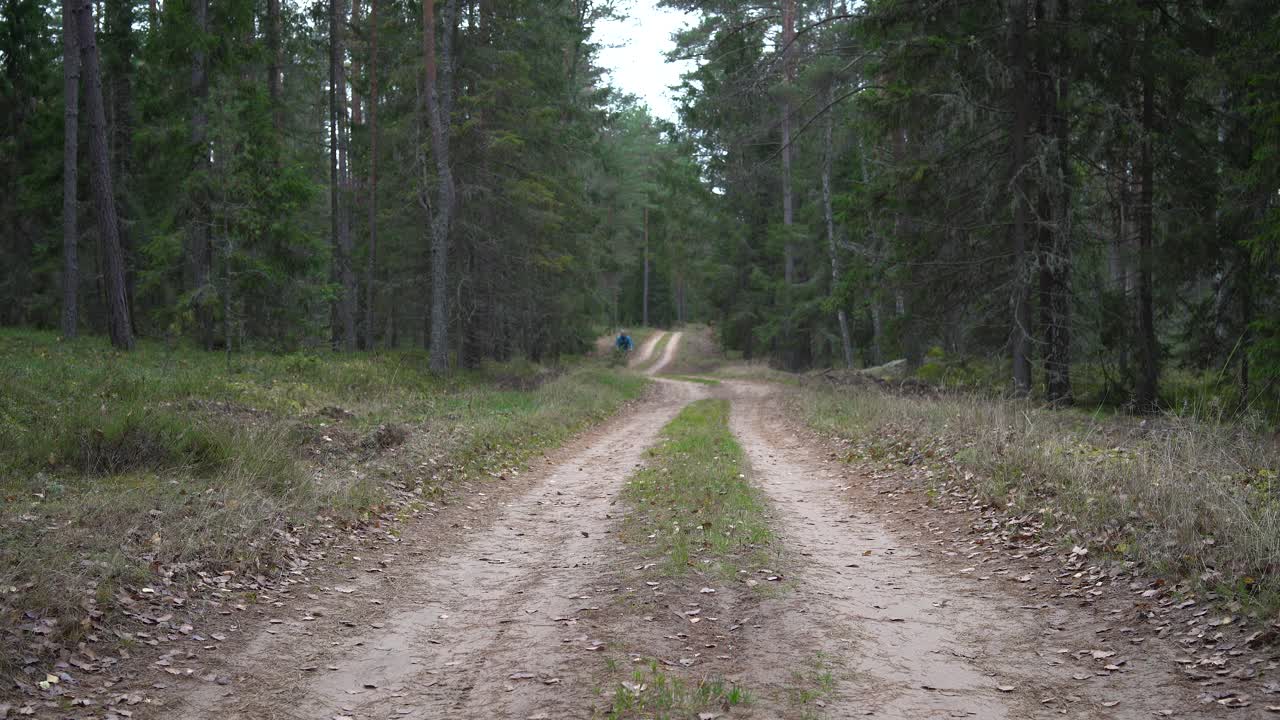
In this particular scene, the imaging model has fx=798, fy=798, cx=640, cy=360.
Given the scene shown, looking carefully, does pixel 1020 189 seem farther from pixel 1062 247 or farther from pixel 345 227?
pixel 345 227

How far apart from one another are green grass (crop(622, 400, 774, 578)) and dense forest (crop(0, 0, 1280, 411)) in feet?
18.5

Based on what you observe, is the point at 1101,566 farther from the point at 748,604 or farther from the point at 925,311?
the point at 925,311

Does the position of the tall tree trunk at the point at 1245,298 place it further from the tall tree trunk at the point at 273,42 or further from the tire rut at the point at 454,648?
the tall tree trunk at the point at 273,42

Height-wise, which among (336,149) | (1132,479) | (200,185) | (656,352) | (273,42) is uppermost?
(273,42)

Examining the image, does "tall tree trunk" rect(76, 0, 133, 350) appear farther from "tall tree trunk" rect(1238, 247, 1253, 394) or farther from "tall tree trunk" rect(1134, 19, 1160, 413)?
"tall tree trunk" rect(1238, 247, 1253, 394)

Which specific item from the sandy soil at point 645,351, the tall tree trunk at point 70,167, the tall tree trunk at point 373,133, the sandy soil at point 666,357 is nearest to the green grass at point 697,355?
the sandy soil at point 666,357

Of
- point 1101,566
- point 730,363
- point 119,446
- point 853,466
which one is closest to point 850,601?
Result: point 1101,566

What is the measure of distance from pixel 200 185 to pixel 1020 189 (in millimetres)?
17740

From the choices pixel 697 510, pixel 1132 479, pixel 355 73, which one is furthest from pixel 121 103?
pixel 1132 479

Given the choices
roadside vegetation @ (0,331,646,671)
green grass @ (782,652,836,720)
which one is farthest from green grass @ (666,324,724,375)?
green grass @ (782,652,836,720)

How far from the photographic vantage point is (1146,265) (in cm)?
1509

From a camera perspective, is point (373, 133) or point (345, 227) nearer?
point (373, 133)

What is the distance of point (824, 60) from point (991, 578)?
76.4 feet

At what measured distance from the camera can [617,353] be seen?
4347cm
